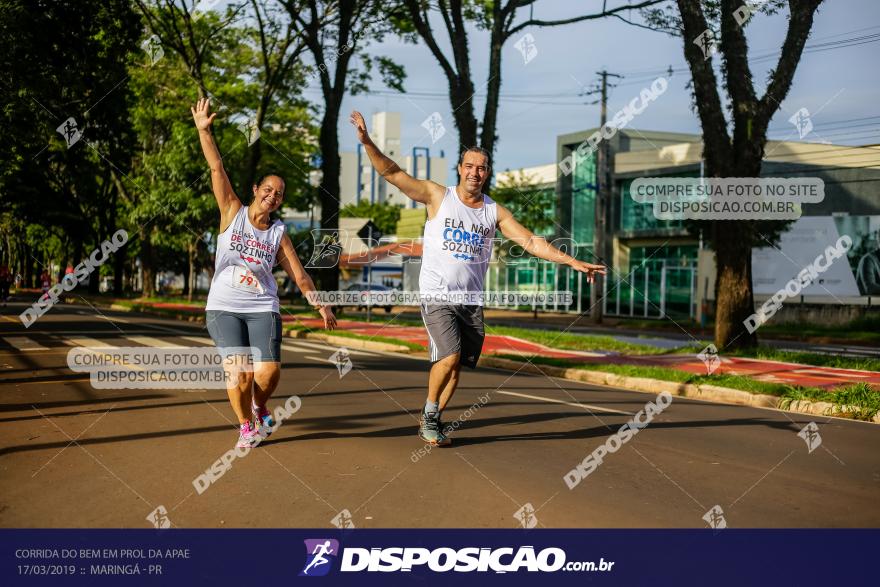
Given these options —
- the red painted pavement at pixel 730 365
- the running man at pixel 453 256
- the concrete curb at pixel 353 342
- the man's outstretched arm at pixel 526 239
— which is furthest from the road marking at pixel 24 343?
the man's outstretched arm at pixel 526 239

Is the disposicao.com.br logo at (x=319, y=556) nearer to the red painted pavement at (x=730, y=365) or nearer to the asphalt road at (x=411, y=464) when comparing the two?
the asphalt road at (x=411, y=464)

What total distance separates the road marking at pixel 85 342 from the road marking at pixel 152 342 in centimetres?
66

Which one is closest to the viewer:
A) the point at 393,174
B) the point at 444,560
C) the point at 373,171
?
the point at 444,560

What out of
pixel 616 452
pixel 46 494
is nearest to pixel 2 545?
pixel 46 494

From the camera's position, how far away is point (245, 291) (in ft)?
19.9

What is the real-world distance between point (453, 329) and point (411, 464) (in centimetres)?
114

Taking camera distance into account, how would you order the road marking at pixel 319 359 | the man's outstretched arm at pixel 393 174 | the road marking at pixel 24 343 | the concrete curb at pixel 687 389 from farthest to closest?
the road marking at pixel 24 343 → the road marking at pixel 319 359 → the concrete curb at pixel 687 389 → the man's outstretched arm at pixel 393 174

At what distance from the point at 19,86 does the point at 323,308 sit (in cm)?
1223

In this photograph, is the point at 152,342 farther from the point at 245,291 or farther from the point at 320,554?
the point at 320,554

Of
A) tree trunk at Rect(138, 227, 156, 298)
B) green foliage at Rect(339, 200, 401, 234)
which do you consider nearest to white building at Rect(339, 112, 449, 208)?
green foliage at Rect(339, 200, 401, 234)

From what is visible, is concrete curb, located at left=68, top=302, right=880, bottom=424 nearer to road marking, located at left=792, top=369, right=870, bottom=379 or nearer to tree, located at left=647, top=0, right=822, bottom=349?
road marking, located at left=792, top=369, right=870, bottom=379

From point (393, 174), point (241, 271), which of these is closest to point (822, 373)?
point (393, 174)

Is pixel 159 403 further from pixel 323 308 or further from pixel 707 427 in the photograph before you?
pixel 707 427

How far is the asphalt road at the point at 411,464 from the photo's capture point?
174 inches
